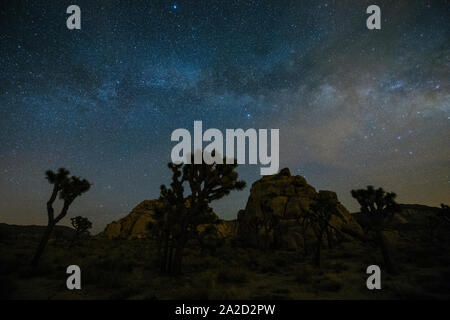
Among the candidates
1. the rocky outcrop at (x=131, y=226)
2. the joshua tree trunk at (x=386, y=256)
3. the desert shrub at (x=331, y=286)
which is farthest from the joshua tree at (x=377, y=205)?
the rocky outcrop at (x=131, y=226)

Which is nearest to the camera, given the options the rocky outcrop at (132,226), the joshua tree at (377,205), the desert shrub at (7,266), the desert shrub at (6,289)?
the desert shrub at (6,289)

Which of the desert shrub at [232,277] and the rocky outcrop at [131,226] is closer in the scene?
the desert shrub at [232,277]

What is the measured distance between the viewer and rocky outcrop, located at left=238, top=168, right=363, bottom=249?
25.8 meters

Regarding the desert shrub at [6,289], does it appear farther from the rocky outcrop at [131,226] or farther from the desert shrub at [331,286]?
the rocky outcrop at [131,226]

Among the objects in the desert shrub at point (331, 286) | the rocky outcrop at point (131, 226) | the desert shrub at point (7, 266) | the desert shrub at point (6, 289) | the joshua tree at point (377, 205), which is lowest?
the rocky outcrop at point (131, 226)

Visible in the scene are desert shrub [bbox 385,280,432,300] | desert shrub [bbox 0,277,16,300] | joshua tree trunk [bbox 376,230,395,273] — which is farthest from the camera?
joshua tree trunk [bbox 376,230,395,273]

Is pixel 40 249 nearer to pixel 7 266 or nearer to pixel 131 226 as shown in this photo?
pixel 7 266

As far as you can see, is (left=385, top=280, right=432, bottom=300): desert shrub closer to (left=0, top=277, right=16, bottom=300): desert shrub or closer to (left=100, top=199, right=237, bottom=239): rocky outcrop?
(left=0, top=277, right=16, bottom=300): desert shrub

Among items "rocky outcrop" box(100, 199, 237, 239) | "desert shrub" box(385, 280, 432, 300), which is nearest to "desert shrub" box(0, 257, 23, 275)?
"desert shrub" box(385, 280, 432, 300)

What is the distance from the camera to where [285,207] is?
3173cm

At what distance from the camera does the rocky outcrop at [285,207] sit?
2584 cm
